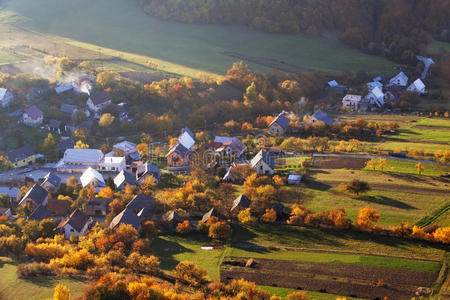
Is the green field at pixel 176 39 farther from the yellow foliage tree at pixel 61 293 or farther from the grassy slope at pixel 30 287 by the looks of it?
the yellow foliage tree at pixel 61 293

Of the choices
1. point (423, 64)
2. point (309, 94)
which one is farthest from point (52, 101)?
point (423, 64)

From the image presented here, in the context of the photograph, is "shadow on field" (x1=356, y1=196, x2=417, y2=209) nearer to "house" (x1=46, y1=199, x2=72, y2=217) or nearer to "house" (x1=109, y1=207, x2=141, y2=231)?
"house" (x1=109, y1=207, x2=141, y2=231)

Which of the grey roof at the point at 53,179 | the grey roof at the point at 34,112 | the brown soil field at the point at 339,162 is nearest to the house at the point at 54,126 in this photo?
the grey roof at the point at 34,112

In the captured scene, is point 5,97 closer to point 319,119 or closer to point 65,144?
point 65,144

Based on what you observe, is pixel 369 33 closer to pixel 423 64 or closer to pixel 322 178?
pixel 423 64

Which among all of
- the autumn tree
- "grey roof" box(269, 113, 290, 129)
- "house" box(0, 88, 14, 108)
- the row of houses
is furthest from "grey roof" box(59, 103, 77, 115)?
the autumn tree

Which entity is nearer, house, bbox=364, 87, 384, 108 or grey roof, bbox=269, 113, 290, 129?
grey roof, bbox=269, 113, 290, 129
